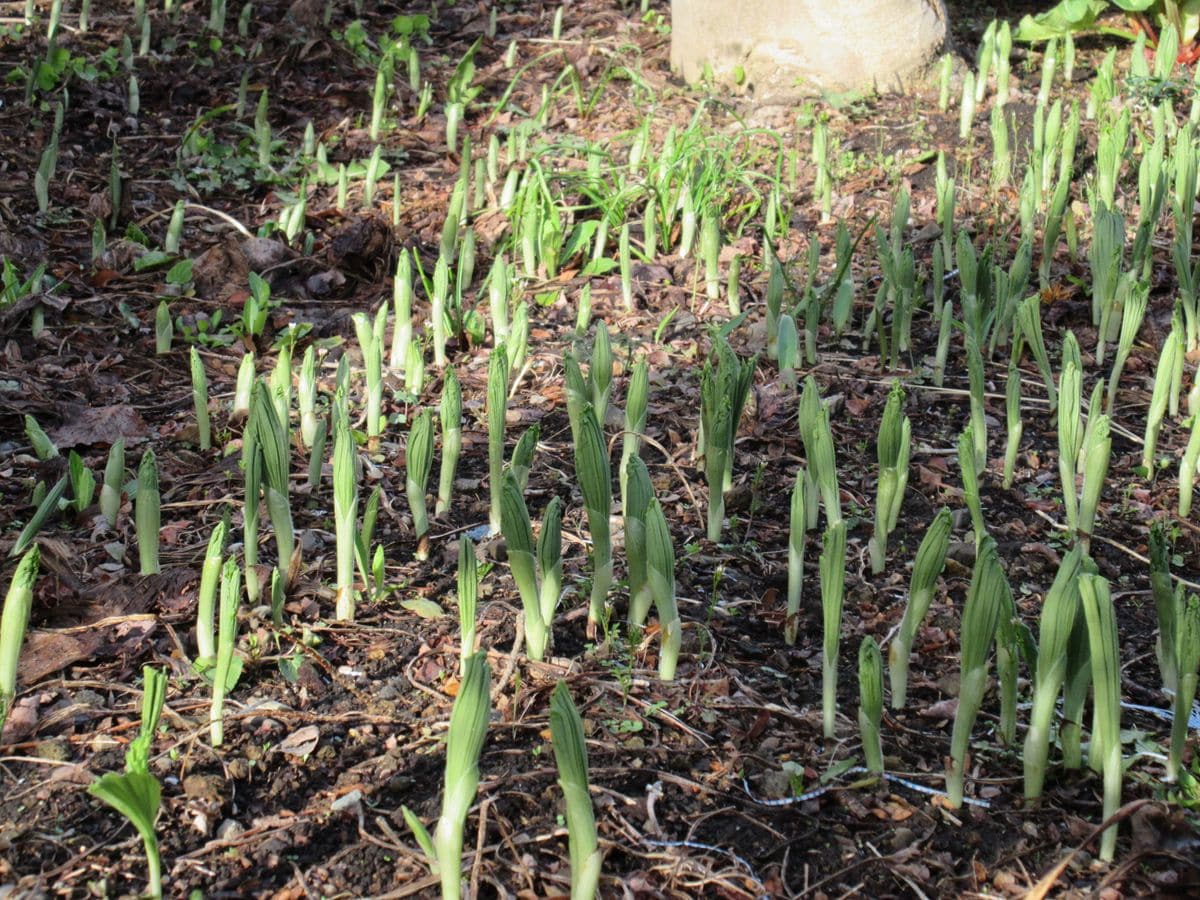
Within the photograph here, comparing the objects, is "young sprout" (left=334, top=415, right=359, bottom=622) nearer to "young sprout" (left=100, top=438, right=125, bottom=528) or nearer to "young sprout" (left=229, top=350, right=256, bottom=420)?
"young sprout" (left=100, top=438, right=125, bottom=528)

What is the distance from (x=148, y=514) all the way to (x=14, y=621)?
0.45 meters

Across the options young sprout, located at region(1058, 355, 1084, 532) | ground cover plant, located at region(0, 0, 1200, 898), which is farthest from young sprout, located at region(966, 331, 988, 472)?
young sprout, located at region(1058, 355, 1084, 532)

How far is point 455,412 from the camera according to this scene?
2.59 meters

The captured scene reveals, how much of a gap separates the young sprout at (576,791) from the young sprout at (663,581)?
523 mm

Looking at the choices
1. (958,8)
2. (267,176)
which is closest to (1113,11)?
(958,8)

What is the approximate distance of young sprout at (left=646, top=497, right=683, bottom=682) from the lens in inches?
79.6

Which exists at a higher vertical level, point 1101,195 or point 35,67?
point 35,67

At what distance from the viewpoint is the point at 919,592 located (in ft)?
6.51

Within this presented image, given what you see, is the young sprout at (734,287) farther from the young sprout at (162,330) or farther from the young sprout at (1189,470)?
the young sprout at (162,330)

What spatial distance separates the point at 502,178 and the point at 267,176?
3.08ft

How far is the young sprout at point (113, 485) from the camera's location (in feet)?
8.36

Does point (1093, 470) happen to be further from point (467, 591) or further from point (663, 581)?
point (467, 591)

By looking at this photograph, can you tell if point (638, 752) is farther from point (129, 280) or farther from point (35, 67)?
point (35, 67)

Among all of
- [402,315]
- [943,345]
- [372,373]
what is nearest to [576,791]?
[372,373]
